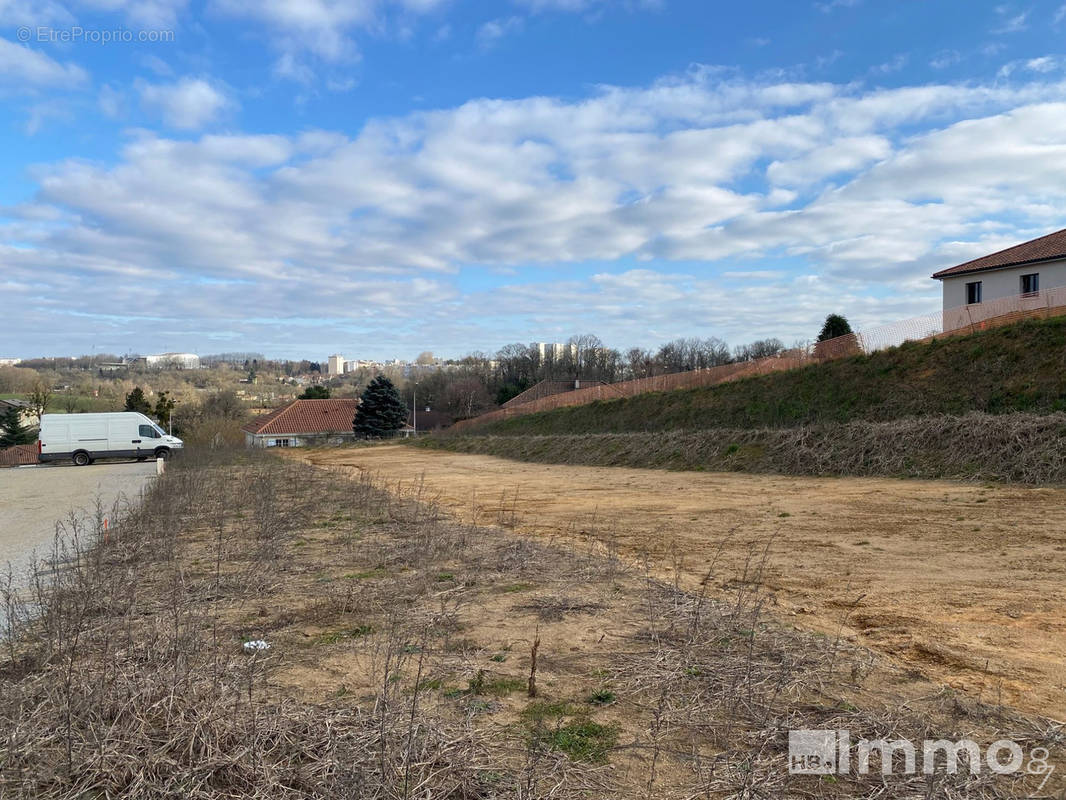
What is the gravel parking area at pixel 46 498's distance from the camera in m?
11.0

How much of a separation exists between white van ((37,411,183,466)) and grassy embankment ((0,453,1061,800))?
99.8 feet

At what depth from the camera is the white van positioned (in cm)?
3272

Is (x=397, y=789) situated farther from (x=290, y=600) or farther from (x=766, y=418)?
(x=766, y=418)

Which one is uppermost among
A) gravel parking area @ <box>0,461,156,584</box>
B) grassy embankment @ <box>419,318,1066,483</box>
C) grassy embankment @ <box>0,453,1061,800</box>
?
grassy embankment @ <box>419,318,1066,483</box>

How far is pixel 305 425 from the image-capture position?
236 ft

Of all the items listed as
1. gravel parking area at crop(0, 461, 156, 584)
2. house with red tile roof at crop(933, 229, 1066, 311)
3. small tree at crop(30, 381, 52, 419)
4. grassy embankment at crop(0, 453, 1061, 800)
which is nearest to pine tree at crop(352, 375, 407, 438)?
gravel parking area at crop(0, 461, 156, 584)

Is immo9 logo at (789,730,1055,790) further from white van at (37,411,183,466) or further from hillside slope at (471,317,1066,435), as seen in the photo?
white van at (37,411,183,466)

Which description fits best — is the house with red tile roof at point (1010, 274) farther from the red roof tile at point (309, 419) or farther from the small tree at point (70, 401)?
the small tree at point (70, 401)

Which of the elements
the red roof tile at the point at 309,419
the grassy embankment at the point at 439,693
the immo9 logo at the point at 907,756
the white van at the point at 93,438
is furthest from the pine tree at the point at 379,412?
the immo9 logo at the point at 907,756

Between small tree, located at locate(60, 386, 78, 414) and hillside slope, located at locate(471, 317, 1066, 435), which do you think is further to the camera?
small tree, located at locate(60, 386, 78, 414)

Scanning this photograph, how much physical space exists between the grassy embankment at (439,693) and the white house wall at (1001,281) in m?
32.9

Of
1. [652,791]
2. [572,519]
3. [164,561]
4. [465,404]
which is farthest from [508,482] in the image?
[465,404]

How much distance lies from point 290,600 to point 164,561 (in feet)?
9.57

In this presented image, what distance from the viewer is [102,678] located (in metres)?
3.88
